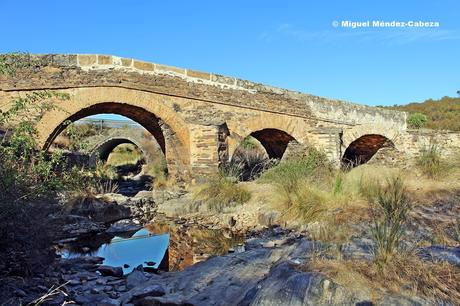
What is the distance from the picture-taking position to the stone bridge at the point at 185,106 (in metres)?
9.08

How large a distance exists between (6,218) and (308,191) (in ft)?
15.6

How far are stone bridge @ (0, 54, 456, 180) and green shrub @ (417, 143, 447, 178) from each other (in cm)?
415

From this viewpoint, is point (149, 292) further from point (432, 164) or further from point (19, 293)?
point (432, 164)

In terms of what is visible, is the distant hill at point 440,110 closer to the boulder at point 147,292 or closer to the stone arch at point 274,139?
the stone arch at point 274,139

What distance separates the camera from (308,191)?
6949 millimetres

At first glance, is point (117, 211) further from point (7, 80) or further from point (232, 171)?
point (7, 80)

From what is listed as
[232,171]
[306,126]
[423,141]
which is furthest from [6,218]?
[423,141]

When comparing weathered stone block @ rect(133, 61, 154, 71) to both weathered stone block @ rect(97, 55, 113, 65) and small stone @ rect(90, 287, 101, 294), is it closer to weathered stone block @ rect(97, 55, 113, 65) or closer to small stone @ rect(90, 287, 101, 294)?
weathered stone block @ rect(97, 55, 113, 65)

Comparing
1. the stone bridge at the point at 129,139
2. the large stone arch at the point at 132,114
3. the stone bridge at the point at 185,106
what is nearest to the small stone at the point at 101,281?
the stone bridge at the point at 185,106

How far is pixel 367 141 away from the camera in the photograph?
16.3m

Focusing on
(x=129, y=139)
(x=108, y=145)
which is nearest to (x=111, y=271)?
(x=129, y=139)

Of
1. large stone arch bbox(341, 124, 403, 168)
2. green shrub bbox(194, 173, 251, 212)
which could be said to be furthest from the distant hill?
green shrub bbox(194, 173, 251, 212)

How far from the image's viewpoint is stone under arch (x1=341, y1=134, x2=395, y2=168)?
15.9m

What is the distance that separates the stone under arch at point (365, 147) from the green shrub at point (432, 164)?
633 centimetres
